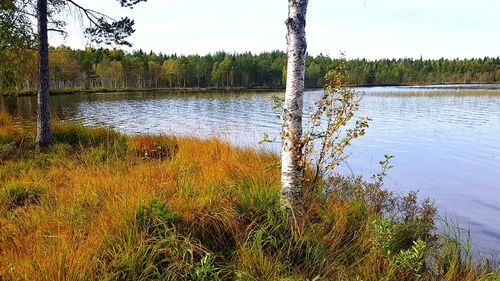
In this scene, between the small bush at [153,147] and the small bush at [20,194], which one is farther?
the small bush at [153,147]

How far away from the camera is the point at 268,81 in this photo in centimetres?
12975

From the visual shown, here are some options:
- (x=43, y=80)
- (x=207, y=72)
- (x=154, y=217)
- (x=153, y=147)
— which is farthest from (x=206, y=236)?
(x=207, y=72)

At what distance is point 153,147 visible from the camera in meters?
9.54

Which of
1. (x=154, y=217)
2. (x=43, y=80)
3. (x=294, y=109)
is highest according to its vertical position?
(x=43, y=80)

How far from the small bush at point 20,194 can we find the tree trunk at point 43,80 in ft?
15.2

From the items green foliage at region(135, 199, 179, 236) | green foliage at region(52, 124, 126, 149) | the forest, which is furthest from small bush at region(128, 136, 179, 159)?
the forest

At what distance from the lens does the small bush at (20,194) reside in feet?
16.7

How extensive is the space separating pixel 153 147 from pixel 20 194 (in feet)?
14.2

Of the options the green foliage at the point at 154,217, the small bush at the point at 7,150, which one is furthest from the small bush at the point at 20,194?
the small bush at the point at 7,150

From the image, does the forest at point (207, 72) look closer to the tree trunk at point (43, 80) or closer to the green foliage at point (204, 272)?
the tree trunk at point (43, 80)

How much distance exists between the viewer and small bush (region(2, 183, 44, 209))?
5098 mm

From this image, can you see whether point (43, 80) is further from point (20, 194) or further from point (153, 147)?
point (20, 194)

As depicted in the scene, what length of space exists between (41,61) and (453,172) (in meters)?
13.1

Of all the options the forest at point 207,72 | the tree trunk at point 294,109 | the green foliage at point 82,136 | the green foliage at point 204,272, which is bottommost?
the green foliage at point 204,272
